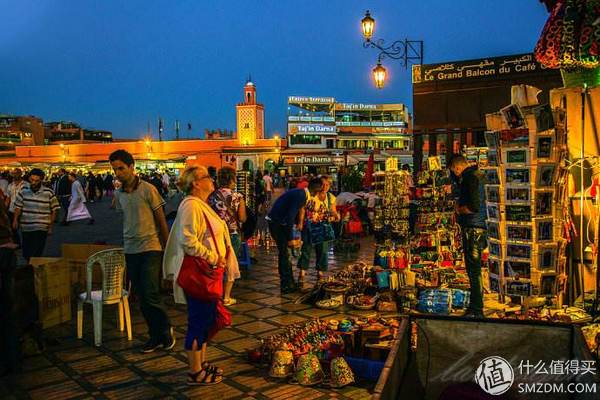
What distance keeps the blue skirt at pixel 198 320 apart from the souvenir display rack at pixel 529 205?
3.25m

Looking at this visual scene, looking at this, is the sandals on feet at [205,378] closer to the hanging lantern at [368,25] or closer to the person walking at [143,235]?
the person walking at [143,235]

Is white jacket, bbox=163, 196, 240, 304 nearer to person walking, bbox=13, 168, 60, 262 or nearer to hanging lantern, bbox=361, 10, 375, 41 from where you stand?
person walking, bbox=13, 168, 60, 262

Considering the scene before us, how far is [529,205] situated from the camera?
544cm

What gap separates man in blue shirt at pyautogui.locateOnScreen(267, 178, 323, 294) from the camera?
719 cm

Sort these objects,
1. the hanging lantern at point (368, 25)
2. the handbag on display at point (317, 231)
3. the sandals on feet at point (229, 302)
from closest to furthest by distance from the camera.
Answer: the sandals on feet at point (229, 302) → the handbag on display at point (317, 231) → the hanging lantern at point (368, 25)

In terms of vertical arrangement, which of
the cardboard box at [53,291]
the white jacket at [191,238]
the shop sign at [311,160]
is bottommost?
the cardboard box at [53,291]

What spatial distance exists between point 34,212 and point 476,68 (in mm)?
11423

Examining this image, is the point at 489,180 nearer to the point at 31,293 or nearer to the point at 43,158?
the point at 31,293

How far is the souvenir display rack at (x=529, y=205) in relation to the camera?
17.5 ft

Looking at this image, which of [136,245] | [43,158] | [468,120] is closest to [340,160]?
[468,120]

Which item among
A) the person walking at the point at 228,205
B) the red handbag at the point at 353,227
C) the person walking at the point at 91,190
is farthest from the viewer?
the person walking at the point at 91,190

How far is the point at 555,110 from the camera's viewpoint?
5.36 meters

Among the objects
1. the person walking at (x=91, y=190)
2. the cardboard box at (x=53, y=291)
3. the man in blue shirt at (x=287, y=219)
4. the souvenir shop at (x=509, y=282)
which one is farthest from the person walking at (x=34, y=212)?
the person walking at (x=91, y=190)

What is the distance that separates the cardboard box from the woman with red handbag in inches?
92.4
